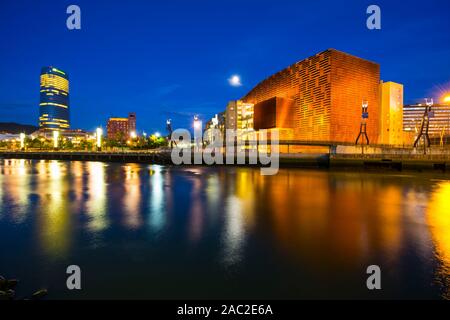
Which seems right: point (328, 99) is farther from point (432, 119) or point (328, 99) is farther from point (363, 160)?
point (432, 119)

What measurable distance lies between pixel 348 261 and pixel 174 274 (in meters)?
5.18

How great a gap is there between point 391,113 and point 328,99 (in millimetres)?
35212

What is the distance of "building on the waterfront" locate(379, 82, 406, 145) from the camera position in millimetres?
107125

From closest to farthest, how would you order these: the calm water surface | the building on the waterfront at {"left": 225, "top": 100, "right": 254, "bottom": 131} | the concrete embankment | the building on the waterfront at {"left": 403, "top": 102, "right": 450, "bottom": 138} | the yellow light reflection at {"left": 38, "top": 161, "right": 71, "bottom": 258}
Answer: the calm water surface → the yellow light reflection at {"left": 38, "top": 161, "right": 71, "bottom": 258} → the concrete embankment → the building on the waterfront at {"left": 225, "top": 100, "right": 254, "bottom": 131} → the building on the waterfront at {"left": 403, "top": 102, "right": 450, "bottom": 138}

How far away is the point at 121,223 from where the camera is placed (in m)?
12.8

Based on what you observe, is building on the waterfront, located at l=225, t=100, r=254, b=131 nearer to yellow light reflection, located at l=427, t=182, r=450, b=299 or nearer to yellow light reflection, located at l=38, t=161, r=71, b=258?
yellow light reflection, located at l=427, t=182, r=450, b=299

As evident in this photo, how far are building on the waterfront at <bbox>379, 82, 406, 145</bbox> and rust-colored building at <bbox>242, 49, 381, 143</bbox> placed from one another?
9.32ft

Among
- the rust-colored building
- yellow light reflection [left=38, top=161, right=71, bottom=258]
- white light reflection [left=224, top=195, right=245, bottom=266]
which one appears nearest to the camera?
white light reflection [left=224, top=195, right=245, bottom=266]

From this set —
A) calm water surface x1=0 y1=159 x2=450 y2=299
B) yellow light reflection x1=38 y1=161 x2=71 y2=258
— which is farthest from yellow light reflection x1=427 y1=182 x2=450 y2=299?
Answer: yellow light reflection x1=38 y1=161 x2=71 y2=258

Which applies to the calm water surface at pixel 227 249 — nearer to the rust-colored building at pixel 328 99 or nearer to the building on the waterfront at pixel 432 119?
the rust-colored building at pixel 328 99

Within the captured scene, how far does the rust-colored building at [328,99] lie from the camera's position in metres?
91.9

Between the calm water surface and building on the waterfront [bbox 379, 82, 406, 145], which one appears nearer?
the calm water surface
